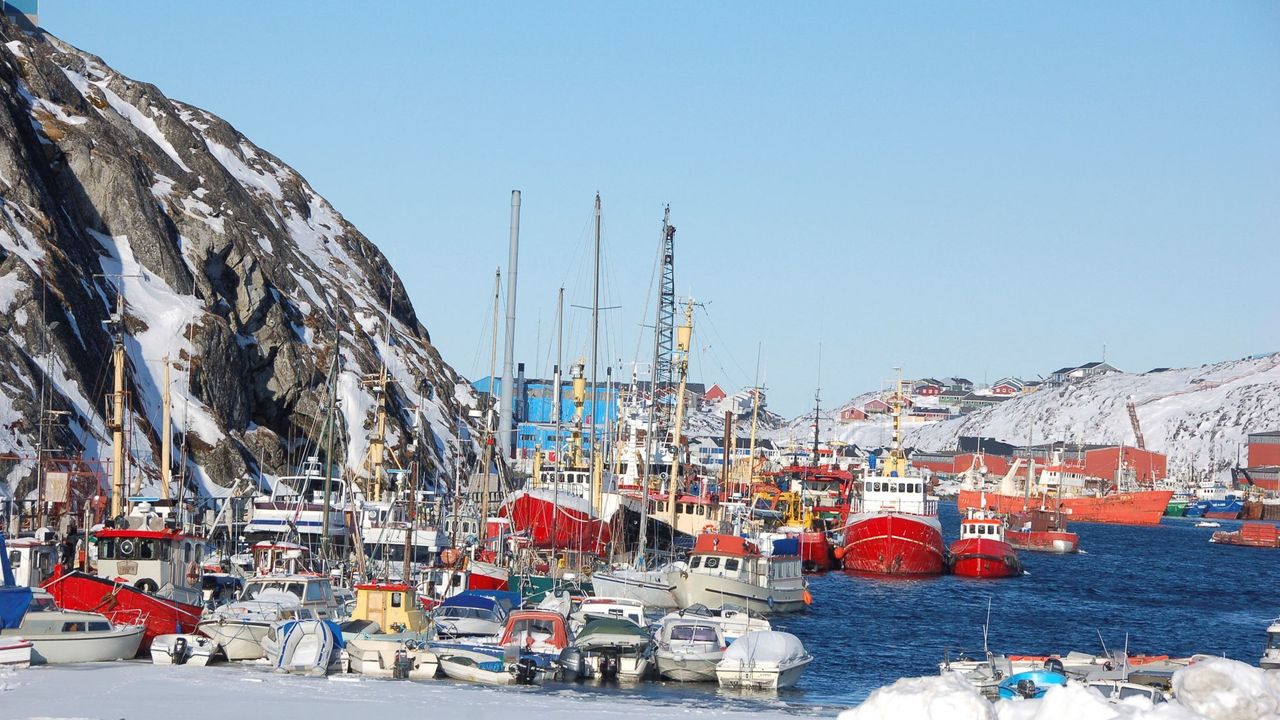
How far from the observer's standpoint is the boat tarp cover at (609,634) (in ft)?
123

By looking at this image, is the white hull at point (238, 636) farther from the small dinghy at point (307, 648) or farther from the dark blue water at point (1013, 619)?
the dark blue water at point (1013, 619)

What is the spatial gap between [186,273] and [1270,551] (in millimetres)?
97962

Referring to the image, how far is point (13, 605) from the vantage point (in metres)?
32.9

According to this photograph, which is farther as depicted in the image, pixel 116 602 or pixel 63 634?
pixel 116 602

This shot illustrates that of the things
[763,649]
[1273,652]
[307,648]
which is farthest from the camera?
[1273,652]

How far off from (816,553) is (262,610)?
55.7 meters

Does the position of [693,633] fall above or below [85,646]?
above

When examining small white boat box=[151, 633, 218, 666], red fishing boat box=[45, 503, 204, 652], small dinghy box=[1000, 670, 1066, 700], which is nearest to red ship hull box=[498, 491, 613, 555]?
red fishing boat box=[45, 503, 204, 652]

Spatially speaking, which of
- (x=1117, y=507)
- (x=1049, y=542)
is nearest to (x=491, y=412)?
(x=1049, y=542)

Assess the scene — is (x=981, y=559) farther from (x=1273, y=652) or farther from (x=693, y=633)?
(x=693, y=633)

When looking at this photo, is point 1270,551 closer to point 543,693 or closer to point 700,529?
point 700,529

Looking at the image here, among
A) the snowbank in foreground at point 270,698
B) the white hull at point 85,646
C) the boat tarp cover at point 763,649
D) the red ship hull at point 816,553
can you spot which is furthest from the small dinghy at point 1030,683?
the red ship hull at point 816,553

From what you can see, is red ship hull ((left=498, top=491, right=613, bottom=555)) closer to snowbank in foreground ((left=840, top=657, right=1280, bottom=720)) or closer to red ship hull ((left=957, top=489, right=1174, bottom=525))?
snowbank in foreground ((left=840, top=657, right=1280, bottom=720))

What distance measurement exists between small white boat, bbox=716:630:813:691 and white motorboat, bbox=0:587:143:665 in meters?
13.6
